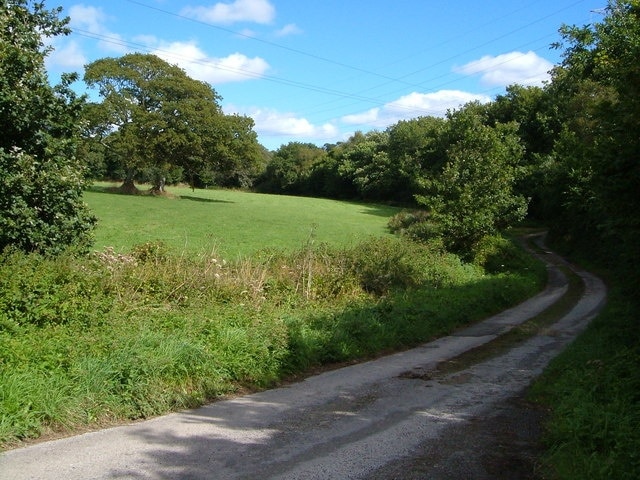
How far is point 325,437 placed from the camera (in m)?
6.48

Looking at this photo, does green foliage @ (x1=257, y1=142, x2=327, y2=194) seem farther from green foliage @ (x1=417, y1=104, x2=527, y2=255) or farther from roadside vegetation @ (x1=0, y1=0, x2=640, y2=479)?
roadside vegetation @ (x1=0, y1=0, x2=640, y2=479)

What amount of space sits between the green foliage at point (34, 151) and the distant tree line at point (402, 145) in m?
0.03

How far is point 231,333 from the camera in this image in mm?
9523

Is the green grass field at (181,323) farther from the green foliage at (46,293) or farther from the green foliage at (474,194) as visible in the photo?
the green foliage at (474,194)

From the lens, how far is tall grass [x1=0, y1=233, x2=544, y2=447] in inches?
272

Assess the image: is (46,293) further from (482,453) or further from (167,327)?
(482,453)

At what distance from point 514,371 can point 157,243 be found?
8.99 meters

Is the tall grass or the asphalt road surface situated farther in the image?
the tall grass

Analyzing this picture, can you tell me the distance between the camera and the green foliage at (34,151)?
11.3m

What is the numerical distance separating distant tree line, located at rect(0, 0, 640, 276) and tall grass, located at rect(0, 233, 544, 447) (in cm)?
219

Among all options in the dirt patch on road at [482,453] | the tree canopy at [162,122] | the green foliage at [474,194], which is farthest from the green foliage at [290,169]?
the dirt patch on road at [482,453]

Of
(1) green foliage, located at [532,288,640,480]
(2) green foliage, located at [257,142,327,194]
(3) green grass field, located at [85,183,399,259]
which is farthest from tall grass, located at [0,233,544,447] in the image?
(2) green foliage, located at [257,142,327,194]

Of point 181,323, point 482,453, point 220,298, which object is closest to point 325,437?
point 482,453

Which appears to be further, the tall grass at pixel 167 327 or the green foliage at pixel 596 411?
the tall grass at pixel 167 327
